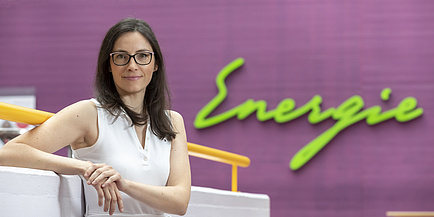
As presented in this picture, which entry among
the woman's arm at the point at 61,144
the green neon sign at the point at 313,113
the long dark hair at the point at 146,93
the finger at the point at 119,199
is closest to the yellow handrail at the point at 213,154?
the long dark hair at the point at 146,93

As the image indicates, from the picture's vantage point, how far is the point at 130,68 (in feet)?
6.42

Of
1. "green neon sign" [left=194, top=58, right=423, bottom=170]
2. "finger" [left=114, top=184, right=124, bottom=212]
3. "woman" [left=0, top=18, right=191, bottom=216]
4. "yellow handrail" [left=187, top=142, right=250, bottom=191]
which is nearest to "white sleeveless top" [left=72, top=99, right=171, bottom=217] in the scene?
"woman" [left=0, top=18, right=191, bottom=216]

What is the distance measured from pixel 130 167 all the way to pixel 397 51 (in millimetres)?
5522

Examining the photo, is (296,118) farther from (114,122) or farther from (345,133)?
(114,122)

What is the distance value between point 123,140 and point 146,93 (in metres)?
0.28

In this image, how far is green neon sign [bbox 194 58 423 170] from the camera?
21.9ft

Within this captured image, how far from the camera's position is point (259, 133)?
680 cm

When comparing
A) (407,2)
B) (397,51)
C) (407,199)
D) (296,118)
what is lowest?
(407,199)

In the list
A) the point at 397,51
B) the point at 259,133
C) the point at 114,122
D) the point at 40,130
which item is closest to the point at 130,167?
the point at 114,122

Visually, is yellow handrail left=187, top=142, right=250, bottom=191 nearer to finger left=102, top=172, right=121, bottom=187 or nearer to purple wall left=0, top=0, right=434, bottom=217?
finger left=102, top=172, right=121, bottom=187

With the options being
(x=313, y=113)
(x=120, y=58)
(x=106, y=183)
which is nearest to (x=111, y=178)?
(x=106, y=183)

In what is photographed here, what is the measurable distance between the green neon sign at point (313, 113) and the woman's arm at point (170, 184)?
4.63 meters

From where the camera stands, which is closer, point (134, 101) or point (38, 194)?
point (38, 194)

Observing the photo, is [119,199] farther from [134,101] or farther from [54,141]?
[134,101]
